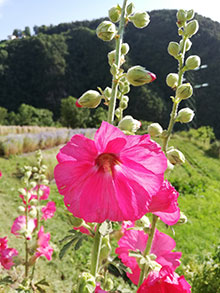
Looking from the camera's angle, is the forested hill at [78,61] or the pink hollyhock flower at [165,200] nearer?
the pink hollyhock flower at [165,200]

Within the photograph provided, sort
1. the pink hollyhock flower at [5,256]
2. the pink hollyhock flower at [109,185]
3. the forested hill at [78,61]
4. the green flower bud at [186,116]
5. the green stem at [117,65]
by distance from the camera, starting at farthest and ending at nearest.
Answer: the forested hill at [78,61], the pink hollyhock flower at [5,256], the green flower bud at [186,116], the green stem at [117,65], the pink hollyhock flower at [109,185]

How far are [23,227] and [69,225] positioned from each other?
2725 mm

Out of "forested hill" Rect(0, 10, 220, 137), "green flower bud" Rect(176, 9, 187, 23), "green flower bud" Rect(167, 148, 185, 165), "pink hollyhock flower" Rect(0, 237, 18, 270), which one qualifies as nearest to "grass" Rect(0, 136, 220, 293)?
"green flower bud" Rect(167, 148, 185, 165)

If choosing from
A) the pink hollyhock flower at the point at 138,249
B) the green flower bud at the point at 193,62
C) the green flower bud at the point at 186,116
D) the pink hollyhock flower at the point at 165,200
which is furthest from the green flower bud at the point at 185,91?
the pink hollyhock flower at the point at 138,249

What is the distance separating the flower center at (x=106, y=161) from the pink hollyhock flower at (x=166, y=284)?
355 mm

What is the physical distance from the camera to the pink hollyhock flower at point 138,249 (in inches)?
40.3

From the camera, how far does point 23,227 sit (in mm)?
1926

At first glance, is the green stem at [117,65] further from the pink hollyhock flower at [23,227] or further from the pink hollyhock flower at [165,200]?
the pink hollyhock flower at [23,227]

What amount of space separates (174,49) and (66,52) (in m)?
65.1

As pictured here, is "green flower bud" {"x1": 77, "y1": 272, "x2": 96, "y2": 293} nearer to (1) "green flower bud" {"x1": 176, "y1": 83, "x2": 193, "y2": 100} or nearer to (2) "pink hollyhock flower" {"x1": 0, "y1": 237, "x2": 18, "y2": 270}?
(1) "green flower bud" {"x1": 176, "y1": 83, "x2": 193, "y2": 100}

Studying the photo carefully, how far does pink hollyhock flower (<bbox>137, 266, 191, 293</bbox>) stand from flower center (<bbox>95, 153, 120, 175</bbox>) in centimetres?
35

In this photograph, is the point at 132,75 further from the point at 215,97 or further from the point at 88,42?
the point at 88,42

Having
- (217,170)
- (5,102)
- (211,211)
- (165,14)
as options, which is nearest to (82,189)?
(211,211)

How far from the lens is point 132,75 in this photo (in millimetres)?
826
